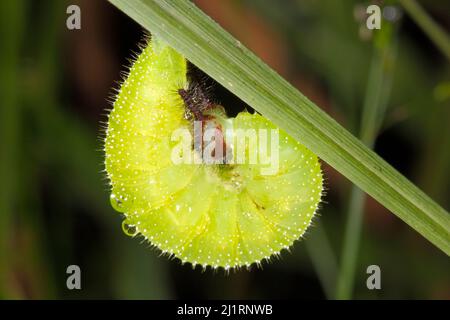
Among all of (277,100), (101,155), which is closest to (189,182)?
(277,100)

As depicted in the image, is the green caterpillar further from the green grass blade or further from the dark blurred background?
the dark blurred background

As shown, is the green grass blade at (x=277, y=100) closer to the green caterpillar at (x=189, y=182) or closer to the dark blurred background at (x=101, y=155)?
the green caterpillar at (x=189, y=182)

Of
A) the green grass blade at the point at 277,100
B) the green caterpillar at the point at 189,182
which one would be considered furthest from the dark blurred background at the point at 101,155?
the green grass blade at the point at 277,100

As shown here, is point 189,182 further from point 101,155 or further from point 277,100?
point 101,155

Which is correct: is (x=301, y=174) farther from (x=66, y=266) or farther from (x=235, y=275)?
(x=66, y=266)

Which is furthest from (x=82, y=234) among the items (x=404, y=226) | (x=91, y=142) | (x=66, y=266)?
(x=404, y=226)

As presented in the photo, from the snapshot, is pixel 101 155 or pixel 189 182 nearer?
pixel 189 182

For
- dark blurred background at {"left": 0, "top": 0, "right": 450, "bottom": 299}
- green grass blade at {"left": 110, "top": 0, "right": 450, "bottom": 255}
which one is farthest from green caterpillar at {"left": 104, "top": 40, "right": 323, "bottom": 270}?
dark blurred background at {"left": 0, "top": 0, "right": 450, "bottom": 299}
